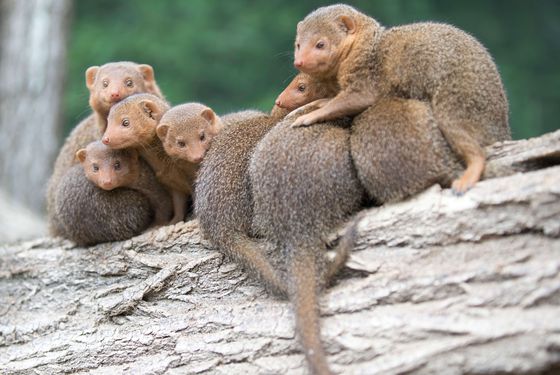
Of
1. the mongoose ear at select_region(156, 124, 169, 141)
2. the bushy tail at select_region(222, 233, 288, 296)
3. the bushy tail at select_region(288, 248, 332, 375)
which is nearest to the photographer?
the bushy tail at select_region(288, 248, 332, 375)

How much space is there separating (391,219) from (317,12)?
153cm

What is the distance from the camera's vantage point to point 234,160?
16.1 feet

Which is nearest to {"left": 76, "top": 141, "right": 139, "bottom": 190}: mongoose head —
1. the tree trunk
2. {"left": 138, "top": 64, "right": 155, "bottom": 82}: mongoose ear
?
{"left": 138, "top": 64, "right": 155, "bottom": 82}: mongoose ear

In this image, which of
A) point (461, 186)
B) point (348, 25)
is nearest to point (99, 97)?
point (348, 25)

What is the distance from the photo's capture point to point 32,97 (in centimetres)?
1075

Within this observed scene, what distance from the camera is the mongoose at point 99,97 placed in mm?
5961

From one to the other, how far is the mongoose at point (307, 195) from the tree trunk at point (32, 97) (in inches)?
280

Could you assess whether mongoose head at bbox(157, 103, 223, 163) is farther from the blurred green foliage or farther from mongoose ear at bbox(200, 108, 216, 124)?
the blurred green foliage

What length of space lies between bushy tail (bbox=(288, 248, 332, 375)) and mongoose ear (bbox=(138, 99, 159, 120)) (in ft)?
6.39

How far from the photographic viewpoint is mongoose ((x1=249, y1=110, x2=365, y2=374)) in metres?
4.25

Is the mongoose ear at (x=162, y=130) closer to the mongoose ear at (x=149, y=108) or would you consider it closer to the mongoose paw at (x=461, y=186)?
the mongoose ear at (x=149, y=108)

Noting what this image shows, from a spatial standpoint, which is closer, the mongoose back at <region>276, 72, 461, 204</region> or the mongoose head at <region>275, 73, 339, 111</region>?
the mongoose back at <region>276, 72, 461, 204</region>

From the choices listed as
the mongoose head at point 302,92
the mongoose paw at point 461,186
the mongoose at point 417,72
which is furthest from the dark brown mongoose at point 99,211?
the mongoose paw at point 461,186

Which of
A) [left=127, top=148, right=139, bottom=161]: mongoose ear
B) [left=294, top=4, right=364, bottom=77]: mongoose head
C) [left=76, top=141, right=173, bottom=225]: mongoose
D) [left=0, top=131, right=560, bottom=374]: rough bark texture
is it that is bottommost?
[left=0, top=131, right=560, bottom=374]: rough bark texture
